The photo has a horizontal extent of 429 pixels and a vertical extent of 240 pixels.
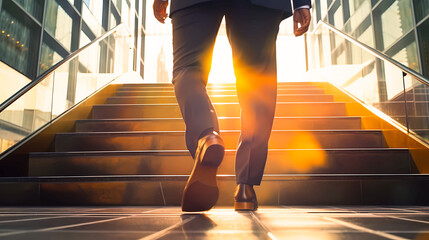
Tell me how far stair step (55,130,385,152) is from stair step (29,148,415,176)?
42 centimetres

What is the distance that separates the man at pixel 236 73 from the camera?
3.79ft

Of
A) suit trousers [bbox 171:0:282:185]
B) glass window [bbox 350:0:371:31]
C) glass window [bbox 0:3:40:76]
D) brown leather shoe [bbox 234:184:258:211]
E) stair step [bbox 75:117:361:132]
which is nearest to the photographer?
suit trousers [bbox 171:0:282:185]

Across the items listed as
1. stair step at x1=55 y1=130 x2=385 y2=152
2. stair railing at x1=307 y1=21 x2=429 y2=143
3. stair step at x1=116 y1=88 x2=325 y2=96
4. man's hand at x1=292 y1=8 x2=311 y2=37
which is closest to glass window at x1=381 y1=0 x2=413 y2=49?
stair railing at x1=307 y1=21 x2=429 y2=143

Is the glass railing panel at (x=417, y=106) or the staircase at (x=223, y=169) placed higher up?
the glass railing panel at (x=417, y=106)

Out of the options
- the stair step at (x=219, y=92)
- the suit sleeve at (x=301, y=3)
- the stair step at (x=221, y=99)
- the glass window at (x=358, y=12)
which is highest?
the glass window at (x=358, y=12)

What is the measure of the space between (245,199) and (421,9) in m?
4.35

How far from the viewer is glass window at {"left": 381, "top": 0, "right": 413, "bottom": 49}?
16.0 ft

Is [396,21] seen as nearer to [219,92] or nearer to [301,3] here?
[219,92]

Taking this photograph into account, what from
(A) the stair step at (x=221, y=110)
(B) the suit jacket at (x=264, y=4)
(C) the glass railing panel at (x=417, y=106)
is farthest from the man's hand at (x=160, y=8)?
(A) the stair step at (x=221, y=110)

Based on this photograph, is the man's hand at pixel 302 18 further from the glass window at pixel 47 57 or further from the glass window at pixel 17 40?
the glass window at pixel 47 57

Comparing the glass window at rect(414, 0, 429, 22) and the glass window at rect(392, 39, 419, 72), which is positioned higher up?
the glass window at rect(414, 0, 429, 22)

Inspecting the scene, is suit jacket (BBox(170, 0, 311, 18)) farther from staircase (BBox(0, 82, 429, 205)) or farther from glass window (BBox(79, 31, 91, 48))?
glass window (BBox(79, 31, 91, 48))

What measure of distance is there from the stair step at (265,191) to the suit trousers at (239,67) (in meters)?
0.51

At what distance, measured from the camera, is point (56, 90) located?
3230 mm
